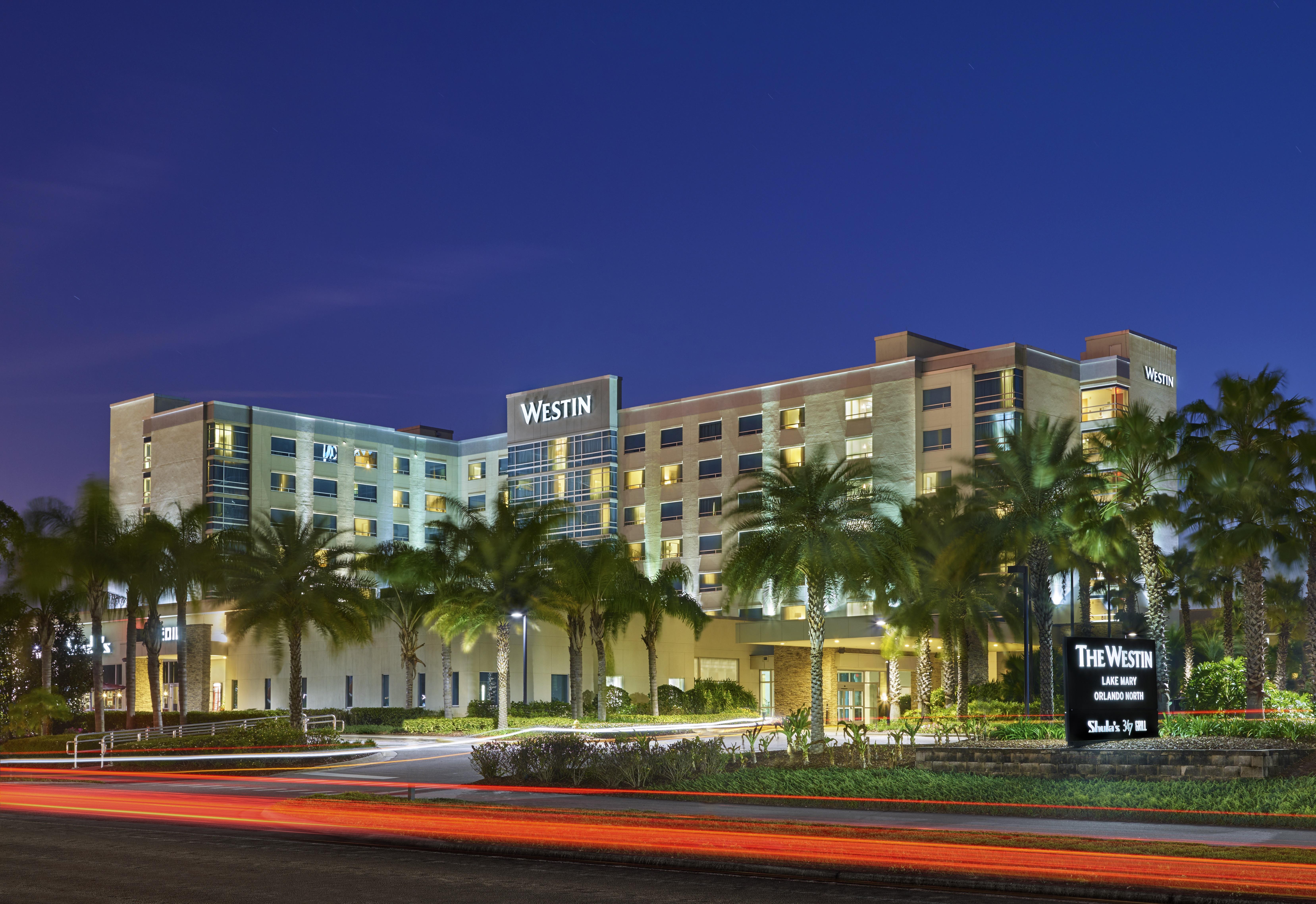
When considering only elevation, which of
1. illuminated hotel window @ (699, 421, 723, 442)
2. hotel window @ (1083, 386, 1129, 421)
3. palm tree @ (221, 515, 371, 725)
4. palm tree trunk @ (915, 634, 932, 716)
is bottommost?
palm tree trunk @ (915, 634, 932, 716)

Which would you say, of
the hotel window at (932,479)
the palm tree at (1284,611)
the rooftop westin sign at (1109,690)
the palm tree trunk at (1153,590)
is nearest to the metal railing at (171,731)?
the palm tree trunk at (1153,590)

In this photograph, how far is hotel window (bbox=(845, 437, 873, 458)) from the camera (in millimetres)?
83562

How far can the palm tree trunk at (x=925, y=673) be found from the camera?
2012 inches

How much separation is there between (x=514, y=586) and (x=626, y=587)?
729cm

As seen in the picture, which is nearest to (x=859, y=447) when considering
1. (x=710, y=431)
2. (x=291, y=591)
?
(x=710, y=431)

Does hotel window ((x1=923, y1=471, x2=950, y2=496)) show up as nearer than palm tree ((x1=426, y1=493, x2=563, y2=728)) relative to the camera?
No

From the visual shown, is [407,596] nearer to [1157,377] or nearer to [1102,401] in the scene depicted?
[1102,401]

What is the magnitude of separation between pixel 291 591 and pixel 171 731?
11.3 meters

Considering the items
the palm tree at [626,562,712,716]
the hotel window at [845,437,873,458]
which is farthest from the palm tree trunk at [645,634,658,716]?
the hotel window at [845,437,873,458]

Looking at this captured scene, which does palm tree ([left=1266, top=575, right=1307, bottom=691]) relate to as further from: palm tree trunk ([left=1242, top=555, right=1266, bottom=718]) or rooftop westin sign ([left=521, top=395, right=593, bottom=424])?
rooftop westin sign ([left=521, top=395, right=593, bottom=424])

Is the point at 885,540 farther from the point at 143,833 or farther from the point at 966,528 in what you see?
the point at 143,833

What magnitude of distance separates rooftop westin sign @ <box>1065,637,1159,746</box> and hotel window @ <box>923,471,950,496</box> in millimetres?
56180

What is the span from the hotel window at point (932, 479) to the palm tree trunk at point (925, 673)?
28.0 meters

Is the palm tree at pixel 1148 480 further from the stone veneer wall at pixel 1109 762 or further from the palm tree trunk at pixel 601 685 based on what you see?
the palm tree trunk at pixel 601 685
